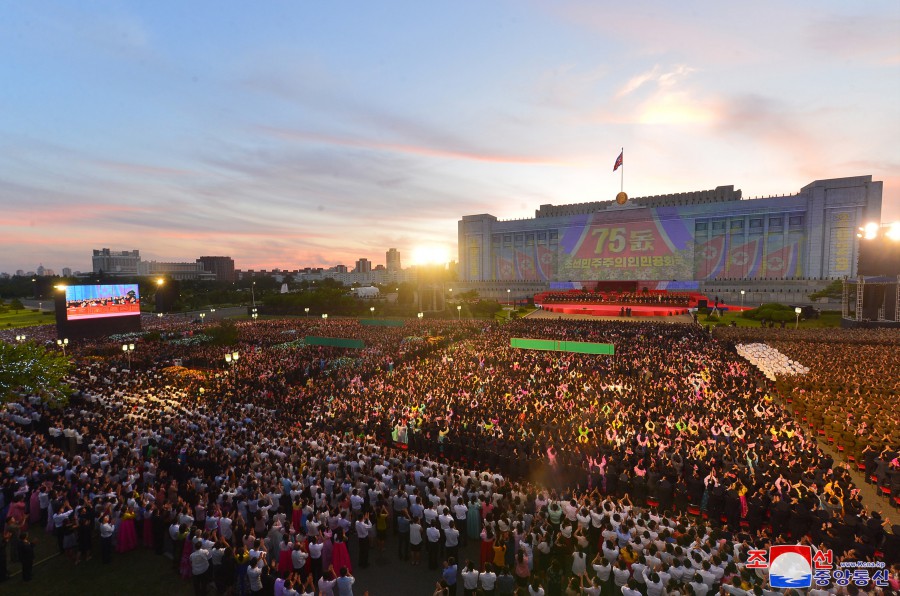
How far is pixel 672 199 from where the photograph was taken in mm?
94438

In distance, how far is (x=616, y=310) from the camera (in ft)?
188

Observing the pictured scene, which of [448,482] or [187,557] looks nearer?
[187,557]

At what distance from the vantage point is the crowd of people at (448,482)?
27.8 feet

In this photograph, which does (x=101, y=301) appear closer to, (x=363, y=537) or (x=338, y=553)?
(x=363, y=537)

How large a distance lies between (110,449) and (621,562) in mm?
15759

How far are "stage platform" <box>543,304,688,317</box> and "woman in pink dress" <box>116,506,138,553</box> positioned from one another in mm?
54905

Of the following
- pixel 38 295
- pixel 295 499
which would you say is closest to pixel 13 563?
pixel 295 499

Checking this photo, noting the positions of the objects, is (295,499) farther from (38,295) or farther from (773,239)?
(38,295)

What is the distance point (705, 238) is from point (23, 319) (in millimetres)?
113262

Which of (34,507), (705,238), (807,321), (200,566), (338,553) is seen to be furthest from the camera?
(705,238)

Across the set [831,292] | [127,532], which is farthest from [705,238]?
[127,532]

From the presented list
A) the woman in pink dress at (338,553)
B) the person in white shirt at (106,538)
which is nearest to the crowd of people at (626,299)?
the woman in pink dress at (338,553)

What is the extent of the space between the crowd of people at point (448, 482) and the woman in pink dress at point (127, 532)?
0.04m

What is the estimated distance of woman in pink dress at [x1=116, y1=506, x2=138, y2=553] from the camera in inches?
399
